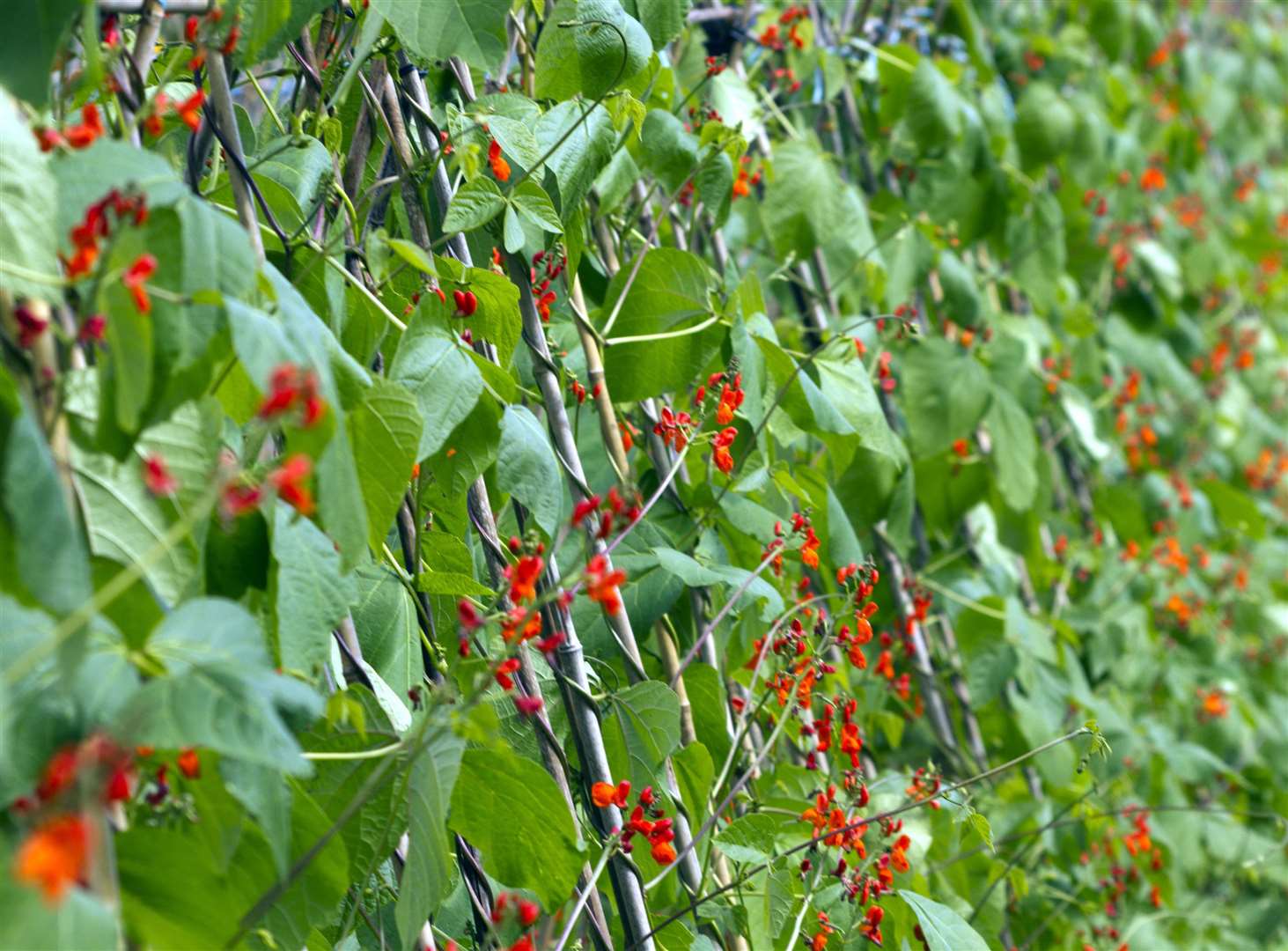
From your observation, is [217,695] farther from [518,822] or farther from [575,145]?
[575,145]

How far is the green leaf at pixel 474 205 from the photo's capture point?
1.23 metres

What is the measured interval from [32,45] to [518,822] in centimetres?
71

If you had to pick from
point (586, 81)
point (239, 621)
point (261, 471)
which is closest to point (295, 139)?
point (586, 81)

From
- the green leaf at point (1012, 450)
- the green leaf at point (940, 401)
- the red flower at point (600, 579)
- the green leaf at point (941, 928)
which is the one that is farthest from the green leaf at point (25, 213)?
the green leaf at point (1012, 450)

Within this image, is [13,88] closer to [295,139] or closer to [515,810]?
[295,139]

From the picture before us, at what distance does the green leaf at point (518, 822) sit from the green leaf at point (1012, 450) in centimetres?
145

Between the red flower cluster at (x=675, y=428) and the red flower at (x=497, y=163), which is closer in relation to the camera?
the red flower at (x=497, y=163)

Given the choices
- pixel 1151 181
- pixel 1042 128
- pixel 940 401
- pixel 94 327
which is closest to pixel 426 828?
pixel 94 327

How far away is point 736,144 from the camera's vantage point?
168 cm

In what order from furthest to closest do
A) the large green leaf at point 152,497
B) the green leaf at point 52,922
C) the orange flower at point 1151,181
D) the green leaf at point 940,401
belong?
the orange flower at point 1151,181
the green leaf at point 940,401
the large green leaf at point 152,497
the green leaf at point 52,922

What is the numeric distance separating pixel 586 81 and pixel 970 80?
5.33 ft

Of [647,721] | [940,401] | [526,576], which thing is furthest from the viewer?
[940,401]

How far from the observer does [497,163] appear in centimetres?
127

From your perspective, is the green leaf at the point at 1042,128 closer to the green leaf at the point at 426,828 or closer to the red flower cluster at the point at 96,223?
the green leaf at the point at 426,828
